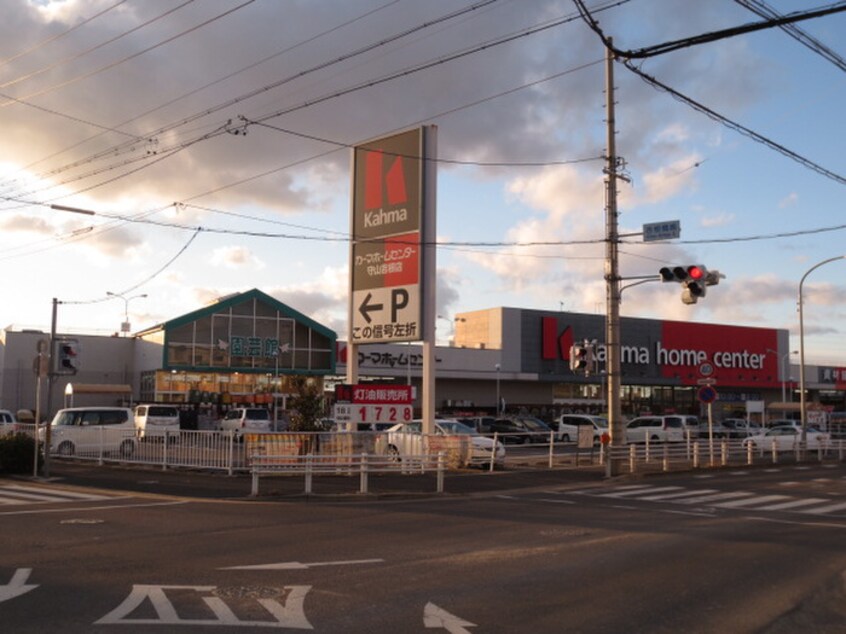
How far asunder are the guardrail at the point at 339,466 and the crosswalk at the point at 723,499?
3.80m

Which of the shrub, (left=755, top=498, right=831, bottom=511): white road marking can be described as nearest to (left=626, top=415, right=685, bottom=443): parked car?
A: (left=755, top=498, right=831, bottom=511): white road marking

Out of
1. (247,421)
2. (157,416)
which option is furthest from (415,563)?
(247,421)

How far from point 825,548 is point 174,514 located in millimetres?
10577

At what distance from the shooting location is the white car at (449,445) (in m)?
24.2

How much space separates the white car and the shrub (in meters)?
9.57

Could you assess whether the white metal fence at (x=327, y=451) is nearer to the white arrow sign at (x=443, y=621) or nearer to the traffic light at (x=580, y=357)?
the traffic light at (x=580, y=357)

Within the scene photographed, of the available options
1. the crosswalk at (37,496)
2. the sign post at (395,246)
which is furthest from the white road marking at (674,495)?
the crosswalk at (37,496)

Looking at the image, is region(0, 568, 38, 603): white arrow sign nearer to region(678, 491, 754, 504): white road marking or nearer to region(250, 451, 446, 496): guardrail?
region(250, 451, 446, 496): guardrail

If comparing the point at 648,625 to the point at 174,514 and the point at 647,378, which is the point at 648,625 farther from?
the point at 647,378

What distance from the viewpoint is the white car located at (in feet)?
79.4

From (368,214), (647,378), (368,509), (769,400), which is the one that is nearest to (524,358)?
(647,378)

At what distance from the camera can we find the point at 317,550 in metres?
11.3

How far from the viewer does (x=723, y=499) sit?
760 inches

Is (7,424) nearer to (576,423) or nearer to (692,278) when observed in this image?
(692,278)
